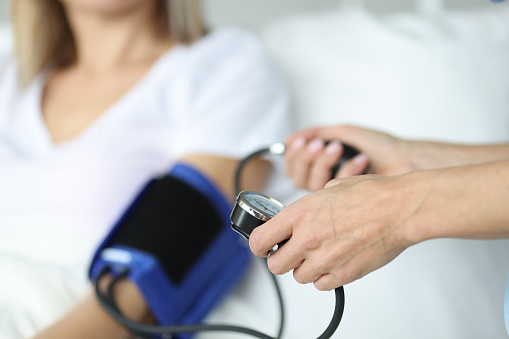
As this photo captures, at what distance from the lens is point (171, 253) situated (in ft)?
2.41

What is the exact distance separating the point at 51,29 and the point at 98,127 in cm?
42

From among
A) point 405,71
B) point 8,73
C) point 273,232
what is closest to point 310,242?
point 273,232

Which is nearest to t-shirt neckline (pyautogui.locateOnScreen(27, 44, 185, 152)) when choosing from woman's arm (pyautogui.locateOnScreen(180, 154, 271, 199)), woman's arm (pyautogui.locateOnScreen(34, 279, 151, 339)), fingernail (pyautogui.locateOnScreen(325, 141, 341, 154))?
woman's arm (pyautogui.locateOnScreen(180, 154, 271, 199))

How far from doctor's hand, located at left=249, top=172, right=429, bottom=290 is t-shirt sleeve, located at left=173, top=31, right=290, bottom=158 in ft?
1.61

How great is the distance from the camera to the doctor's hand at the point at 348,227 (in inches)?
15.4

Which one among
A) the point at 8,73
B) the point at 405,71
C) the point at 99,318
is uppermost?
the point at 8,73

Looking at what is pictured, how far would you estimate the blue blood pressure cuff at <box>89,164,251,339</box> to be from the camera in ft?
2.36

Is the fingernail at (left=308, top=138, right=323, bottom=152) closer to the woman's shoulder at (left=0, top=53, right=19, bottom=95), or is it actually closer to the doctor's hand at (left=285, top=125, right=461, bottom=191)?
the doctor's hand at (left=285, top=125, right=461, bottom=191)

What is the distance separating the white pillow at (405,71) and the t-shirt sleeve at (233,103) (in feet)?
0.45

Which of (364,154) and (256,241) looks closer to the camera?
(256,241)

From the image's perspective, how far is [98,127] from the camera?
3.10ft

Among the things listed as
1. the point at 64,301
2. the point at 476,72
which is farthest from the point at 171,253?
the point at 476,72

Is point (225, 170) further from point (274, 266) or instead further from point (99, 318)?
point (274, 266)

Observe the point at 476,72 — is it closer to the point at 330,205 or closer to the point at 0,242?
the point at 330,205
